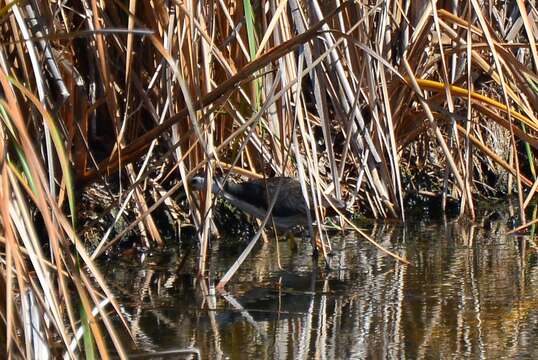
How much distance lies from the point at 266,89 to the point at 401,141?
148 cm

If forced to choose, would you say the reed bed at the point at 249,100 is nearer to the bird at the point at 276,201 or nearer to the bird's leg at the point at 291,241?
the bird at the point at 276,201

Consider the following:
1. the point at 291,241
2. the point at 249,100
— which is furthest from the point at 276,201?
the point at 249,100

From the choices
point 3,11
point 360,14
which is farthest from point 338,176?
point 3,11

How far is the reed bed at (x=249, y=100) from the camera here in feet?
14.3

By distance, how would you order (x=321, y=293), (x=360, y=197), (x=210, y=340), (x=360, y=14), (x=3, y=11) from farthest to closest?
1. (x=360, y=197)
2. (x=360, y=14)
3. (x=321, y=293)
4. (x=210, y=340)
5. (x=3, y=11)

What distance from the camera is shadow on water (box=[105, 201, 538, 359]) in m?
3.76

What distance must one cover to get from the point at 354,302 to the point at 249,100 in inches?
45.5

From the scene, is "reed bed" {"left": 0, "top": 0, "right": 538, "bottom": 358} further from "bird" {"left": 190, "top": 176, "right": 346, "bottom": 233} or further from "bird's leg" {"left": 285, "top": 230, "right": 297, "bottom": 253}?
"bird's leg" {"left": 285, "top": 230, "right": 297, "bottom": 253}

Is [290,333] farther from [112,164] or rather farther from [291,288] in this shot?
[112,164]

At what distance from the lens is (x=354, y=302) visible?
444 cm

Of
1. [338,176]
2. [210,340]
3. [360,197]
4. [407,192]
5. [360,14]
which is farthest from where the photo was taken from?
[407,192]

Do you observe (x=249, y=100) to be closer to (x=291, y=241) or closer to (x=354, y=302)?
(x=291, y=241)

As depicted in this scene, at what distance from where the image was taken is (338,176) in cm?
500

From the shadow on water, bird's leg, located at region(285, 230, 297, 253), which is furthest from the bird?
the shadow on water
